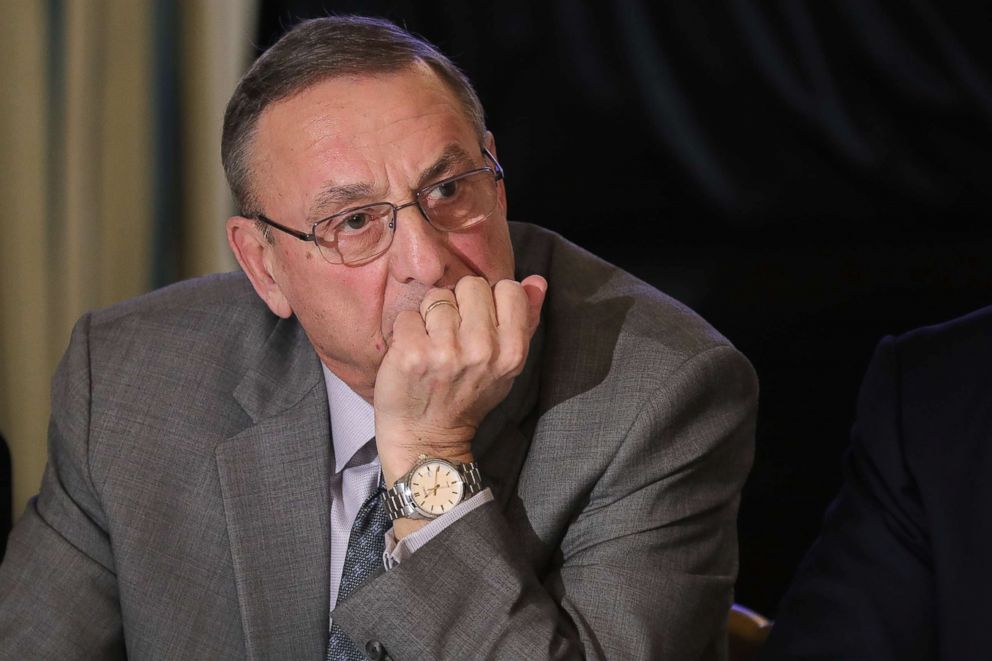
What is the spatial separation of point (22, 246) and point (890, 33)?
230cm

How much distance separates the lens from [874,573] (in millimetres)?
1563

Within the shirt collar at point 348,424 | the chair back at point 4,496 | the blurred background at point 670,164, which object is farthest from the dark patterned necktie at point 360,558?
the blurred background at point 670,164

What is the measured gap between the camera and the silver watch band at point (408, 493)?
1.62m

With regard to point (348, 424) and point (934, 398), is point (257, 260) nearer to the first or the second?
point (348, 424)

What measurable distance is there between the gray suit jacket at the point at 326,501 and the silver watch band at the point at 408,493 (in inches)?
1.6

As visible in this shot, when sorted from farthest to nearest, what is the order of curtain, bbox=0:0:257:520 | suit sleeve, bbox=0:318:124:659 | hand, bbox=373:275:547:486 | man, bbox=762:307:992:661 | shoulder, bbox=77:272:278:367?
curtain, bbox=0:0:257:520 < shoulder, bbox=77:272:278:367 < suit sleeve, bbox=0:318:124:659 < hand, bbox=373:275:547:486 < man, bbox=762:307:992:661

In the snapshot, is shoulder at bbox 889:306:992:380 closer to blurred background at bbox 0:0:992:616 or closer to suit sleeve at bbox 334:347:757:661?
suit sleeve at bbox 334:347:757:661

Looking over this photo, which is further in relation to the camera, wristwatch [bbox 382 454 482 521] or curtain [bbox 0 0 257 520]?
curtain [bbox 0 0 257 520]

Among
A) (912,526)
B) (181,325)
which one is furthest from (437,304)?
(912,526)

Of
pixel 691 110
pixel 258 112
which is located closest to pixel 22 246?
pixel 258 112

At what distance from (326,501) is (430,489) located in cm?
27

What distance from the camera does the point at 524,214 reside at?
313cm

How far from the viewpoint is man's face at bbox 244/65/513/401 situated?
1688 millimetres

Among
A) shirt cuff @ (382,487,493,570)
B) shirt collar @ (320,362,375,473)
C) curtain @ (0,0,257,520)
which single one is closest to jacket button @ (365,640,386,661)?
shirt cuff @ (382,487,493,570)
